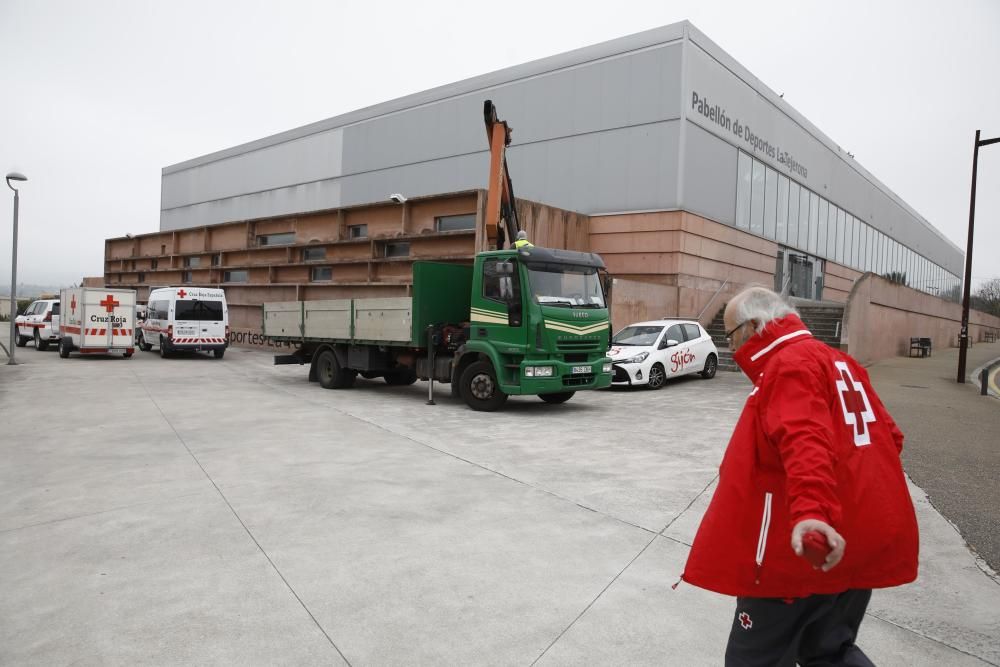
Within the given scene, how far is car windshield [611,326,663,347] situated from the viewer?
49.8 feet

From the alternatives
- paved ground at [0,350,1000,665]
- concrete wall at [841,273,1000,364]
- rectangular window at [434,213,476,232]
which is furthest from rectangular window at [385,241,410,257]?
concrete wall at [841,273,1000,364]

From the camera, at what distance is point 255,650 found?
3.14m

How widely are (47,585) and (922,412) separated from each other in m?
12.7

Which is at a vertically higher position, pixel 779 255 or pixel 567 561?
pixel 779 255

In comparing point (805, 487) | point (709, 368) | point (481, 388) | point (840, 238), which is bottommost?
point (481, 388)

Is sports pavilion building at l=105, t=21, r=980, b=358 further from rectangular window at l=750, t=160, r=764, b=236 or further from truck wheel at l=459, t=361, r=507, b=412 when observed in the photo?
truck wheel at l=459, t=361, r=507, b=412

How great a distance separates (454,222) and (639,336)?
722cm

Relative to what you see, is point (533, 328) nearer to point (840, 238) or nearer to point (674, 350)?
point (674, 350)

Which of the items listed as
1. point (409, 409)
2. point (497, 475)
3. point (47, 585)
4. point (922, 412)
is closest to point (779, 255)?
point (922, 412)

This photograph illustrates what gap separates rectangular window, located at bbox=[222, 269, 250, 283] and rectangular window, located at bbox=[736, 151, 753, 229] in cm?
2009

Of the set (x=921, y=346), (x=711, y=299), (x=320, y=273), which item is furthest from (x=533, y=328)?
(x=921, y=346)

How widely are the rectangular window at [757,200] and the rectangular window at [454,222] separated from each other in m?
13.8

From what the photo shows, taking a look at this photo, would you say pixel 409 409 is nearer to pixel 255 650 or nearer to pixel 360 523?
pixel 360 523

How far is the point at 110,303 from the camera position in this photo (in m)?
20.2
